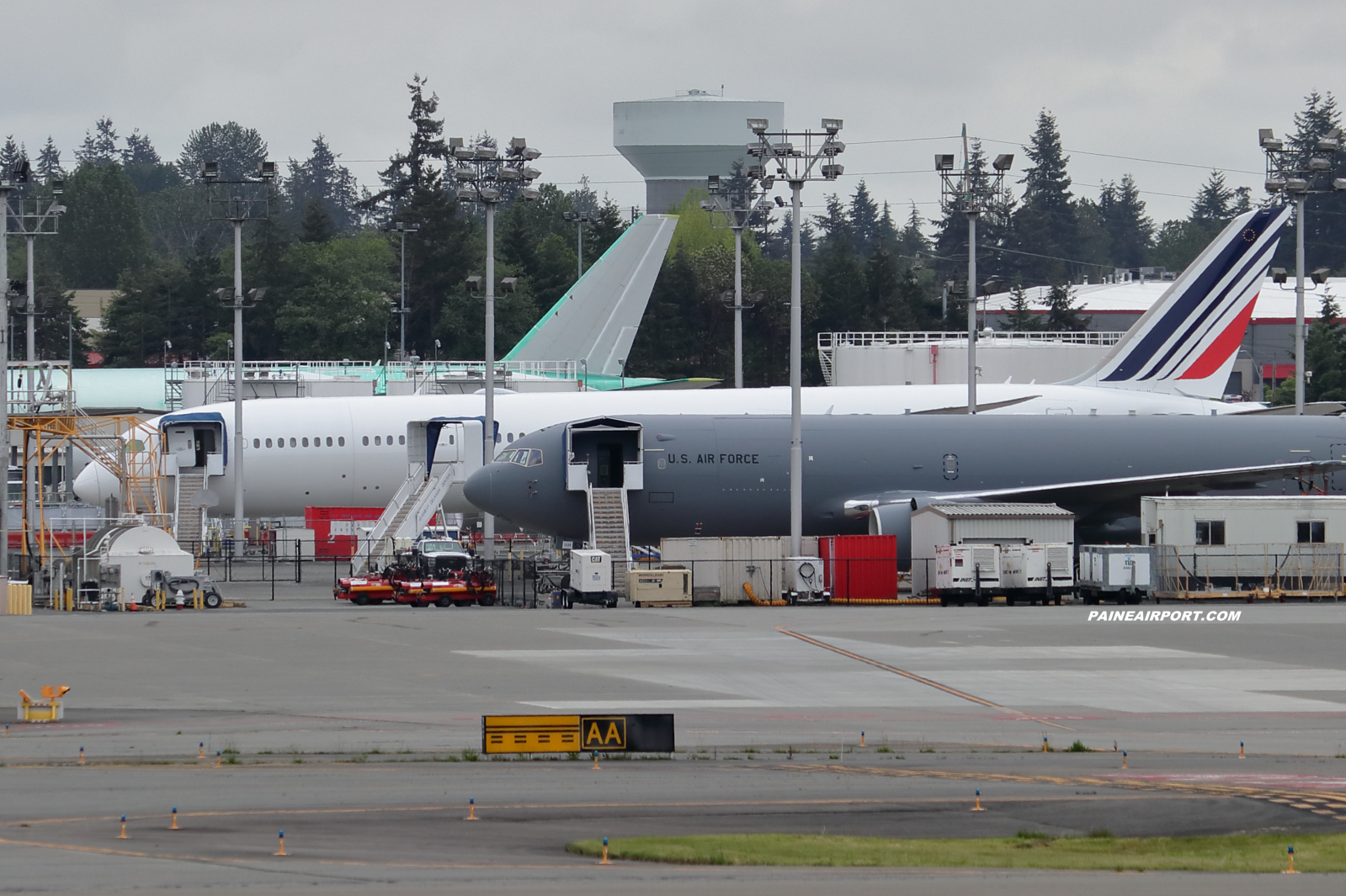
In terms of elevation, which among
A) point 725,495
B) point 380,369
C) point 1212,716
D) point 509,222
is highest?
point 509,222

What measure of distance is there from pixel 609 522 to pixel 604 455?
2.01m

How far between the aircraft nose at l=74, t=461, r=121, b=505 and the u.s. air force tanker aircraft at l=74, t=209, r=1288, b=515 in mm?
44

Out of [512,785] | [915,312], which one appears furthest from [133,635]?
[915,312]

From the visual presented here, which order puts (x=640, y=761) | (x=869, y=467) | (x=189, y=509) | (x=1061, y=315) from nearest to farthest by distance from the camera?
(x=640, y=761) < (x=869, y=467) < (x=189, y=509) < (x=1061, y=315)

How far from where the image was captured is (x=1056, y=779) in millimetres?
19578

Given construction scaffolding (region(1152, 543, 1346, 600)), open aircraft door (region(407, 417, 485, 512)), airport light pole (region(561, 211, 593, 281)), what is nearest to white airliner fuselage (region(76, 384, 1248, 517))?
open aircraft door (region(407, 417, 485, 512))

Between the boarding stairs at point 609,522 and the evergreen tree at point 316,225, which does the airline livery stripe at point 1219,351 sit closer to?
the boarding stairs at point 609,522

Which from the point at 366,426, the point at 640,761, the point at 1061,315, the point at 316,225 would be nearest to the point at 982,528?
the point at 366,426

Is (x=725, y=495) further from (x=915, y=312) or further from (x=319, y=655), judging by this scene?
(x=915, y=312)

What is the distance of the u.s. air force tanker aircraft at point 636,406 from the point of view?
54.5 meters

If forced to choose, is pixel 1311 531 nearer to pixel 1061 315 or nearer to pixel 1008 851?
pixel 1008 851

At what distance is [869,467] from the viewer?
46.7m

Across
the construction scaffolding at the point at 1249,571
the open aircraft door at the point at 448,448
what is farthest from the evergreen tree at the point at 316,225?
the construction scaffolding at the point at 1249,571

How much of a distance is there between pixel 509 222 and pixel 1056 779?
4822 inches
